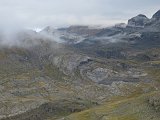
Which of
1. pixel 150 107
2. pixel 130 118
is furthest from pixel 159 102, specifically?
pixel 130 118

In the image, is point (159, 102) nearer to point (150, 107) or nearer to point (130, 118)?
point (150, 107)

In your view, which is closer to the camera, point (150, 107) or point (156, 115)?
point (156, 115)

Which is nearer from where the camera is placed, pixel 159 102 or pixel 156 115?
pixel 156 115
